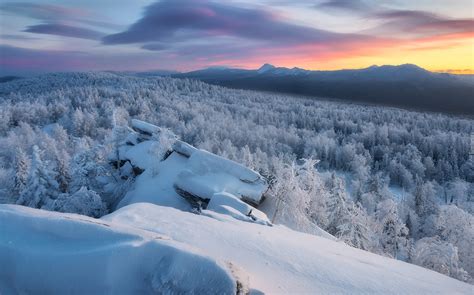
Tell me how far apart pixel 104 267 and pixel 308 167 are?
26131 mm

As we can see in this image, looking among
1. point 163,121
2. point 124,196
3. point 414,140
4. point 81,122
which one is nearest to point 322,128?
point 414,140

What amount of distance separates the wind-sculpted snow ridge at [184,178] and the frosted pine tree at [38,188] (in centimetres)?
617

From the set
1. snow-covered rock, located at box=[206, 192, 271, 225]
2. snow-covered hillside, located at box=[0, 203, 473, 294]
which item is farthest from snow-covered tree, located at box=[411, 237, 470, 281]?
snow-covered hillside, located at box=[0, 203, 473, 294]

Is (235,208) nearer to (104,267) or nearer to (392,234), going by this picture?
(104,267)

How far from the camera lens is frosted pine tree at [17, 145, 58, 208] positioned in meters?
25.7

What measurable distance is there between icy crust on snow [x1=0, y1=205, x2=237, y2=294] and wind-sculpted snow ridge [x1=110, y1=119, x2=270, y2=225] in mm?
15322

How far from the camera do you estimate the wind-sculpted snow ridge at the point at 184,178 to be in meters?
25.5

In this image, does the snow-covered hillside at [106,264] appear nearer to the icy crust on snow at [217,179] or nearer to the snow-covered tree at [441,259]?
the icy crust on snow at [217,179]

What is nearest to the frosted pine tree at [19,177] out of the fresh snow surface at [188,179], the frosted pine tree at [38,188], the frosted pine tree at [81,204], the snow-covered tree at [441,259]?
the frosted pine tree at [38,188]

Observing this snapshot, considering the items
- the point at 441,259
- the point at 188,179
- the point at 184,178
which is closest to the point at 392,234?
the point at 441,259

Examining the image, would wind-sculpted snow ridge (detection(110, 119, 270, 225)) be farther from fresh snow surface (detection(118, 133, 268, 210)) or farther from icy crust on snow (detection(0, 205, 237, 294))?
icy crust on snow (detection(0, 205, 237, 294))

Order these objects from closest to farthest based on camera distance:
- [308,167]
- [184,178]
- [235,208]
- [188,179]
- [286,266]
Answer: [286,266] → [235,208] → [188,179] → [184,178] → [308,167]

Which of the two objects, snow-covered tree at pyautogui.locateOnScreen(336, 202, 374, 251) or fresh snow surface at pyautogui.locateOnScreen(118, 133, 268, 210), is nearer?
fresh snow surface at pyautogui.locateOnScreen(118, 133, 268, 210)

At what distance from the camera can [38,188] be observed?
26.1 meters
